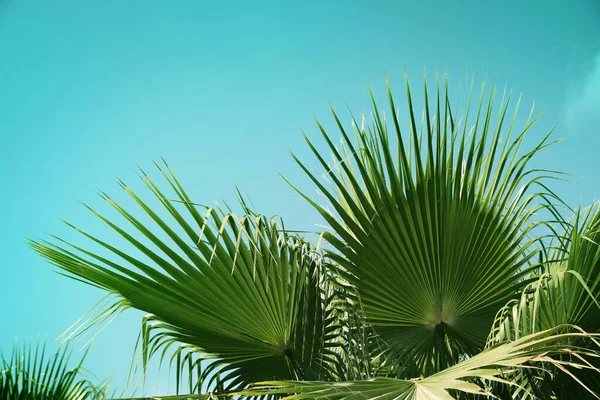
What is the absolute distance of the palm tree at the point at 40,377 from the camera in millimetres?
2763

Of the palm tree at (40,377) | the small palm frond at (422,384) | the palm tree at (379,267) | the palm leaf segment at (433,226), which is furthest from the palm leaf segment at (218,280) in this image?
the palm tree at (40,377)

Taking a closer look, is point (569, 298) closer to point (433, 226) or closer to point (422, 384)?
point (433, 226)

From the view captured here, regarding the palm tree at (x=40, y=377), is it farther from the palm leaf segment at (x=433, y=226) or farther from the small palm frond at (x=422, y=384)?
the small palm frond at (x=422, y=384)

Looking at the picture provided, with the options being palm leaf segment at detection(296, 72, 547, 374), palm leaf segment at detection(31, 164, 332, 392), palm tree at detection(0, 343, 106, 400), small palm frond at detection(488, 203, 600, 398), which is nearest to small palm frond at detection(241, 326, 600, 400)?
small palm frond at detection(488, 203, 600, 398)

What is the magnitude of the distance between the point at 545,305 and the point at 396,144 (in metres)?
0.73

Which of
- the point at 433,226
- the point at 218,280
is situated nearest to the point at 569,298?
the point at 433,226

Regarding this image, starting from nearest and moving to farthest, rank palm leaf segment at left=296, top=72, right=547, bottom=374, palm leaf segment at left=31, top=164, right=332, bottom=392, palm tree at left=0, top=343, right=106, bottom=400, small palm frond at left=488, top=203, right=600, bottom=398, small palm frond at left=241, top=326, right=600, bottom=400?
small palm frond at left=241, top=326, right=600, bottom=400, small palm frond at left=488, top=203, right=600, bottom=398, palm leaf segment at left=31, top=164, right=332, bottom=392, palm leaf segment at left=296, top=72, right=547, bottom=374, palm tree at left=0, top=343, right=106, bottom=400

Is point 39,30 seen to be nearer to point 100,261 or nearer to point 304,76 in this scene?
point 304,76

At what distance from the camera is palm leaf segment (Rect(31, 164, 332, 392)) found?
198 centimetres

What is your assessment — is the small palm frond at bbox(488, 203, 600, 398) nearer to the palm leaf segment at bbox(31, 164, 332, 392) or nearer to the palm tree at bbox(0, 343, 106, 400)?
the palm leaf segment at bbox(31, 164, 332, 392)

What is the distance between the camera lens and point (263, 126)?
11273mm

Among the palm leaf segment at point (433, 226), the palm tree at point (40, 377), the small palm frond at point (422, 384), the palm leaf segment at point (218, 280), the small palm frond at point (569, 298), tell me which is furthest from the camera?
the palm tree at point (40, 377)

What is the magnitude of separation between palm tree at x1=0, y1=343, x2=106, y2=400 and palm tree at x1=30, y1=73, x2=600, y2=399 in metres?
0.95

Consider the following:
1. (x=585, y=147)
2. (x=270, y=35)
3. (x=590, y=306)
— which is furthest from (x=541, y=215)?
(x=270, y=35)
